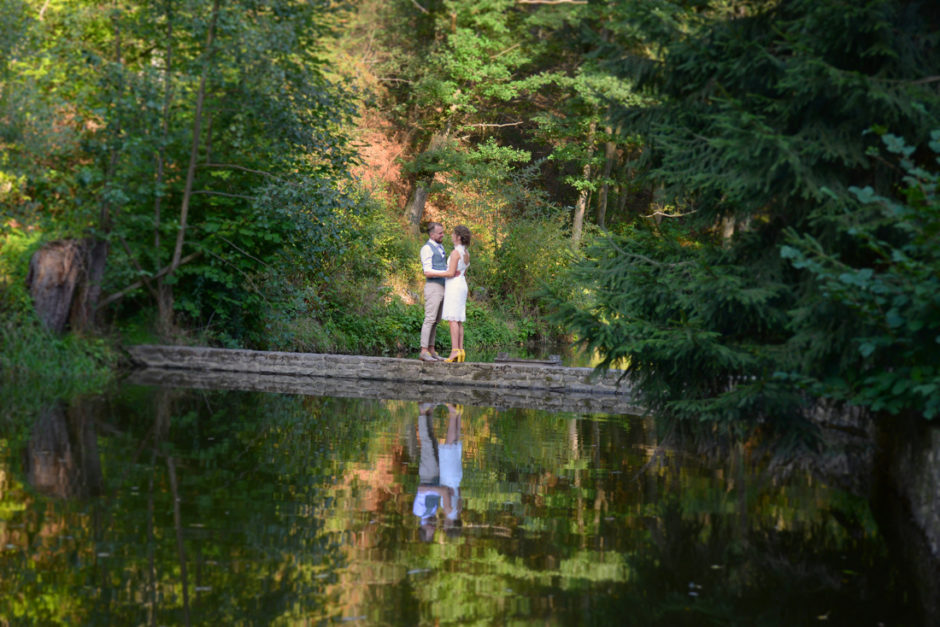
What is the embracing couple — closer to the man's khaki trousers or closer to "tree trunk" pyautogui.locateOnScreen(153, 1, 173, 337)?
the man's khaki trousers

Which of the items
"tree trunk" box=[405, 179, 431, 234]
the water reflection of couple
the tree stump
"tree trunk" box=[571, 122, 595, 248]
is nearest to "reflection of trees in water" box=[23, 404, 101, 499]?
the water reflection of couple

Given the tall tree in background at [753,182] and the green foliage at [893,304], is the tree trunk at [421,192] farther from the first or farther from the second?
the green foliage at [893,304]

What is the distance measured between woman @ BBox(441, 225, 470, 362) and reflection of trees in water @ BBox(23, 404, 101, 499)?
6.19 m

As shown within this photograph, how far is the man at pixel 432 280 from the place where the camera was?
1498 cm

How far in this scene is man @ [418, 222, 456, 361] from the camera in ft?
49.2

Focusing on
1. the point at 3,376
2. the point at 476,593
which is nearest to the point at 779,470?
the point at 476,593

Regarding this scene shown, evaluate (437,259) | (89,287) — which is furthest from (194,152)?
(437,259)

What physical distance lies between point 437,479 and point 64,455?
3063 millimetres

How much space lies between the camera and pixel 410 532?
239 inches

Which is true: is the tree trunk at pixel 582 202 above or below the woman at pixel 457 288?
above

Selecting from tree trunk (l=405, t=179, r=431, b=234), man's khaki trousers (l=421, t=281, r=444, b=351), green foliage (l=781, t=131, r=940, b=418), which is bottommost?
green foliage (l=781, t=131, r=940, b=418)

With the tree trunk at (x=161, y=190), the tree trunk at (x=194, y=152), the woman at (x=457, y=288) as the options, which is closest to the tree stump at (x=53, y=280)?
the tree trunk at (x=161, y=190)

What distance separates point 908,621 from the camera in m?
4.85

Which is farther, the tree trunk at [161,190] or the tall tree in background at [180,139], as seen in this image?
the tree trunk at [161,190]
